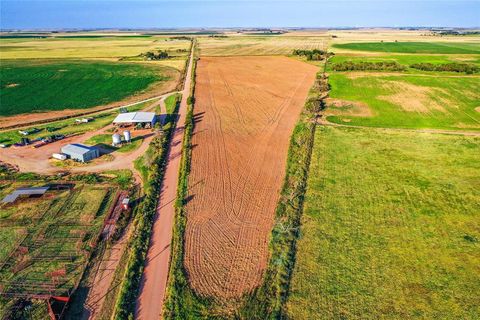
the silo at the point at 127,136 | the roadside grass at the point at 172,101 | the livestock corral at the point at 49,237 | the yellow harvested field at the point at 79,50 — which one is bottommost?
the livestock corral at the point at 49,237

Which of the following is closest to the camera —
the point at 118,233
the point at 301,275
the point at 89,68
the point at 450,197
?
the point at 301,275

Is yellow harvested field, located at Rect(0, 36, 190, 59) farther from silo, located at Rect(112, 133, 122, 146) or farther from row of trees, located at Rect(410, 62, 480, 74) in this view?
silo, located at Rect(112, 133, 122, 146)

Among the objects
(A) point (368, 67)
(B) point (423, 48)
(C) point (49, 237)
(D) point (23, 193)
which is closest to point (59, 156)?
(D) point (23, 193)

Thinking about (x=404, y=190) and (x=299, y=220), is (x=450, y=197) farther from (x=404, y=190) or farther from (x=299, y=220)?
Result: (x=299, y=220)

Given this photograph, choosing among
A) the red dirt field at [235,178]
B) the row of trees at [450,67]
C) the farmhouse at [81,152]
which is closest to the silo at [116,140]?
the farmhouse at [81,152]

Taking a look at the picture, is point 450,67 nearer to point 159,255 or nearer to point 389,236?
point 389,236

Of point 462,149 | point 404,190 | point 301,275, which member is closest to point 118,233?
point 301,275

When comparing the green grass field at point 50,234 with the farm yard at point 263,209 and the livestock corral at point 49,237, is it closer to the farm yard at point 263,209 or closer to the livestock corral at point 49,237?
the livestock corral at point 49,237
